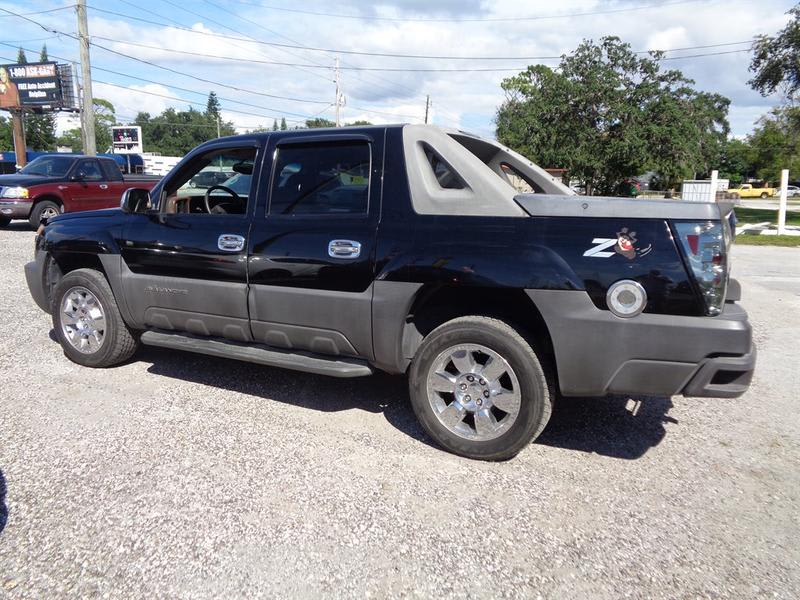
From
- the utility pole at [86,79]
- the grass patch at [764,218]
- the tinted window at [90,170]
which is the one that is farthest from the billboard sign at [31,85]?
the grass patch at [764,218]

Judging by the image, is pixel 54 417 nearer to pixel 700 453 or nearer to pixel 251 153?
pixel 251 153

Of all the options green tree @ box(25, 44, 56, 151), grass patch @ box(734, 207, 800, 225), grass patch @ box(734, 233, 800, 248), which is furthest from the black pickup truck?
green tree @ box(25, 44, 56, 151)

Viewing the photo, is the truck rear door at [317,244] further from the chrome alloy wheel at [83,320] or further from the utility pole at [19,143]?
the utility pole at [19,143]

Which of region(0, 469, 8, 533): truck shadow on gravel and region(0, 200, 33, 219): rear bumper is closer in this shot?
region(0, 469, 8, 533): truck shadow on gravel

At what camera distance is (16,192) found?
14.4 metres

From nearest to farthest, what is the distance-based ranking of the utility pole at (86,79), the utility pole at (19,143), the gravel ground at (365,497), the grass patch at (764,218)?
the gravel ground at (365,497) < the utility pole at (86,79) < the grass patch at (764,218) < the utility pole at (19,143)

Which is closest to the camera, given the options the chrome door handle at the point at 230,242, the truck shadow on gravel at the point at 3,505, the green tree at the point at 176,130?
the truck shadow on gravel at the point at 3,505

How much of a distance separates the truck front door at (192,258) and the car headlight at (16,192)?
11663mm

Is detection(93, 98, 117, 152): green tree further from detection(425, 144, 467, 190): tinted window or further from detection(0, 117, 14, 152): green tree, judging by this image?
detection(425, 144, 467, 190): tinted window

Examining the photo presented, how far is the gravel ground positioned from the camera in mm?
2627

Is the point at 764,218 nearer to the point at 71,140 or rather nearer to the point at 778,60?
the point at 778,60

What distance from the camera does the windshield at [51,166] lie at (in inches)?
591

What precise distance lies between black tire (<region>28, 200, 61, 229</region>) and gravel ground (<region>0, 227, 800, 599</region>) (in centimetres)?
1123

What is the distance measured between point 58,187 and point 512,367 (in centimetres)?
1448
